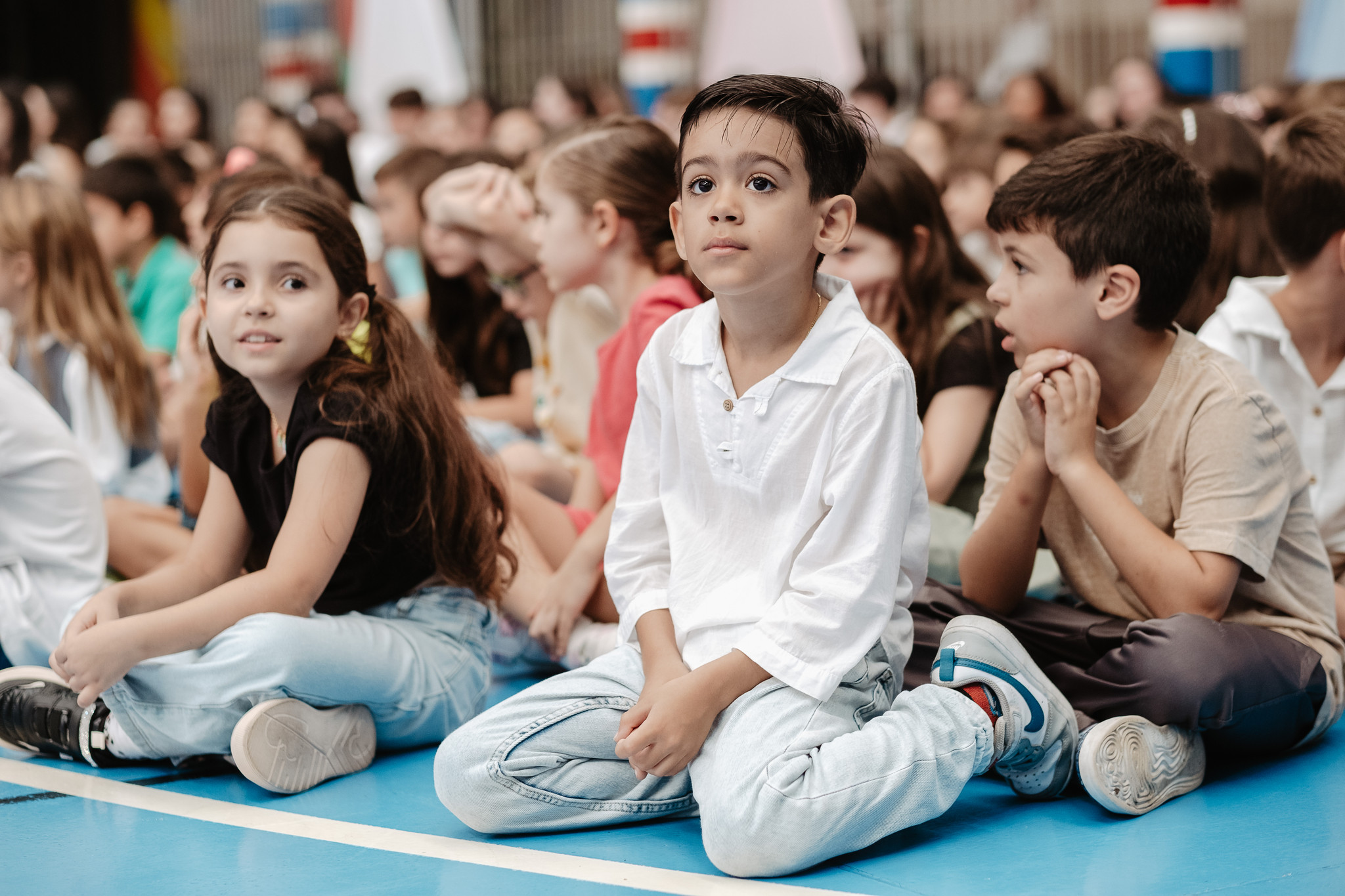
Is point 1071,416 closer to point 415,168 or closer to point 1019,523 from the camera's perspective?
point 1019,523

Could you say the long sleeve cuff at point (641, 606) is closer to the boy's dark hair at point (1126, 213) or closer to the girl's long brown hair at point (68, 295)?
the boy's dark hair at point (1126, 213)

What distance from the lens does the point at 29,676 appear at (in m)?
1.84

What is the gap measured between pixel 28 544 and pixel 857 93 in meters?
4.82

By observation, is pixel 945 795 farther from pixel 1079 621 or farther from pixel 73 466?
pixel 73 466

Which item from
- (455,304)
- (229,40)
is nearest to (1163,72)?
(455,304)

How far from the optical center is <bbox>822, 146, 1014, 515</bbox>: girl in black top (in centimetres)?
225

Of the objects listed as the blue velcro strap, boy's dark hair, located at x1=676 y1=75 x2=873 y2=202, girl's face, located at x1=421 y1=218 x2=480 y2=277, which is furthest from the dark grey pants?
girl's face, located at x1=421 y1=218 x2=480 y2=277

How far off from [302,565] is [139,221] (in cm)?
244

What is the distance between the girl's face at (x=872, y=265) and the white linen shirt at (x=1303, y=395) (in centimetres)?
54

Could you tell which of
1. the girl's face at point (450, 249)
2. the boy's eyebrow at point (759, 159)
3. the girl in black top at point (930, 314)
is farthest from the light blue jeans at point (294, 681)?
the girl's face at point (450, 249)

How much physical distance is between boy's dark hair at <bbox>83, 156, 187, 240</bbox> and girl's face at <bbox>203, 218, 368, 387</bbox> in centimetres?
218

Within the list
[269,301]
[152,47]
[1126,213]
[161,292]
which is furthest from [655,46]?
[1126,213]

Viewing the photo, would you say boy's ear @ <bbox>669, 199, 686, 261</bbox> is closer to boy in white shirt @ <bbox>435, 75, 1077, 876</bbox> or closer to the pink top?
boy in white shirt @ <bbox>435, 75, 1077, 876</bbox>

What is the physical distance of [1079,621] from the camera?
177 cm
